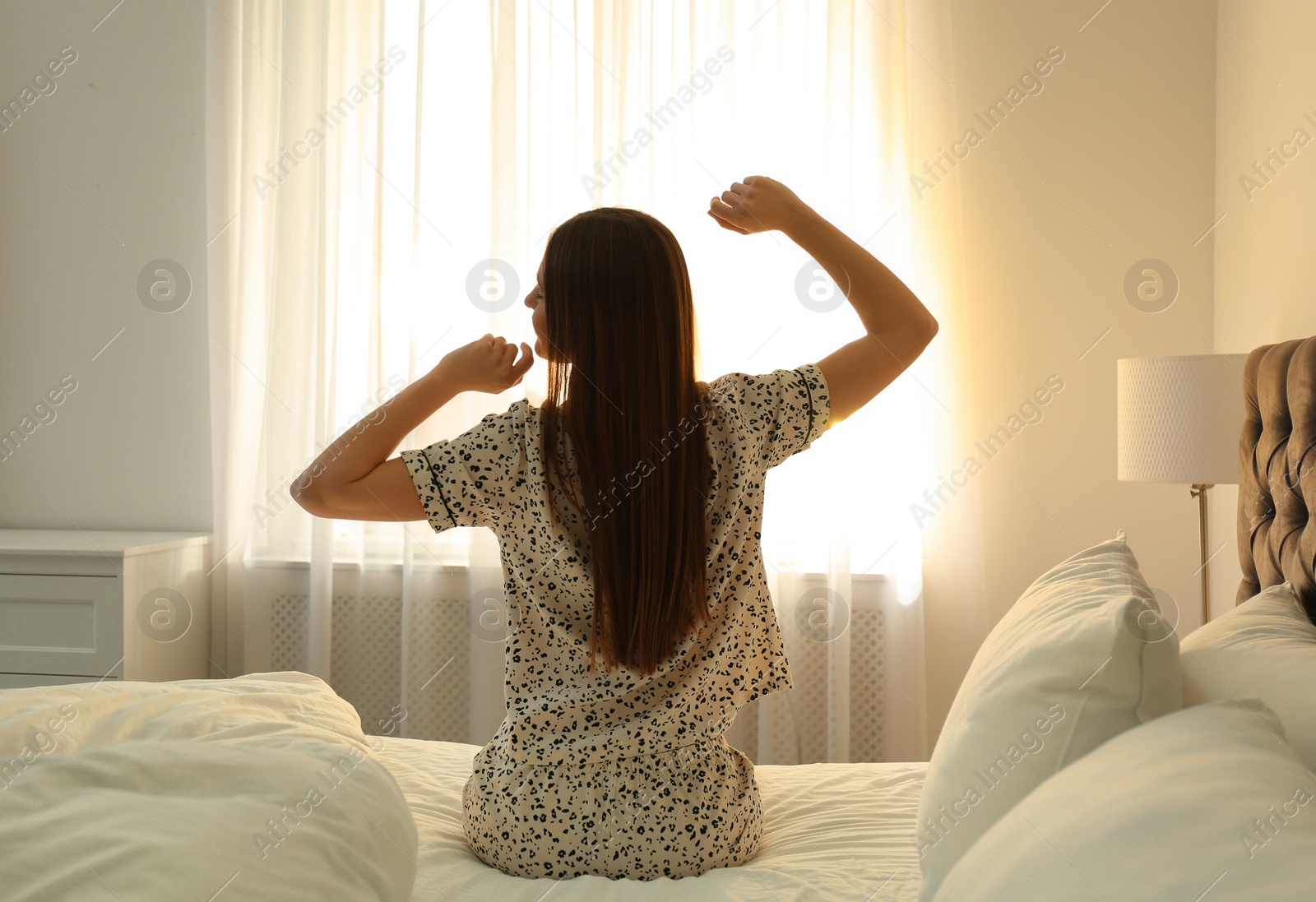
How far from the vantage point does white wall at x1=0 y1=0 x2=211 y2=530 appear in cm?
304

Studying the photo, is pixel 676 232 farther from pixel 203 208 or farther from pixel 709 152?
pixel 203 208

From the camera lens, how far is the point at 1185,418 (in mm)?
1879

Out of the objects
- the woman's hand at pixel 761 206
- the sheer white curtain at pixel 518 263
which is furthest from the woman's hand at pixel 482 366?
the sheer white curtain at pixel 518 263

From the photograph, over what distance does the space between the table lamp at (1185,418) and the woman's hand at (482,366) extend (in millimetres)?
1355

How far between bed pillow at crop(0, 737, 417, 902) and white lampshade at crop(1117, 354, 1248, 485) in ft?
5.39

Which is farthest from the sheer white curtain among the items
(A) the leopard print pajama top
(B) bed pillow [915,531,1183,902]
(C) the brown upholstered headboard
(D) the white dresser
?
(B) bed pillow [915,531,1183,902]

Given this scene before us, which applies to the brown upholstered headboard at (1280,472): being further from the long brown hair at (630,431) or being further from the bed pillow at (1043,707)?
the long brown hair at (630,431)

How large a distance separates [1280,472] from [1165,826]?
1017 mm

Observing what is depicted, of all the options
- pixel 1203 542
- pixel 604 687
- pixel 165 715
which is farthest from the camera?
pixel 1203 542

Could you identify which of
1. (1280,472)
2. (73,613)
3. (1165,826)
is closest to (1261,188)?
(1280,472)

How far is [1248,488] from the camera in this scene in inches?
60.4

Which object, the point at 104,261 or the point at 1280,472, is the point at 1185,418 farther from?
the point at 104,261

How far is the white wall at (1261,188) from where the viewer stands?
6.31ft

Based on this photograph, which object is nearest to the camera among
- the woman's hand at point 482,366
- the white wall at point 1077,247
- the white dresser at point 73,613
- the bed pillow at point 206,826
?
the bed pillow at point 206,826
